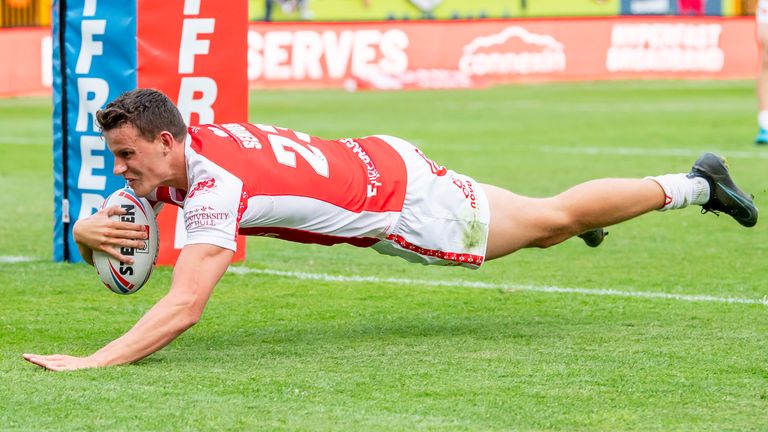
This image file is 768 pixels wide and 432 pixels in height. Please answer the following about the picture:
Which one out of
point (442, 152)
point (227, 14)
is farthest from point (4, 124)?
point (227, 14)

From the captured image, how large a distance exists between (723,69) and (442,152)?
16296 millimetres

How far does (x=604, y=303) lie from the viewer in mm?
6840

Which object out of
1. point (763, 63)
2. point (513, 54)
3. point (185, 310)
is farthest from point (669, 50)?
point (185, 310)

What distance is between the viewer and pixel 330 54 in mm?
26969

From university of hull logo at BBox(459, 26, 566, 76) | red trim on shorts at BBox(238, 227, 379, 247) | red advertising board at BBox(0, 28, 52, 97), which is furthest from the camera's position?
university of hull logo at BBox(459, 26, 566, 76)

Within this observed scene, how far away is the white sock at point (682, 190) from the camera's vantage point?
641 centimetres

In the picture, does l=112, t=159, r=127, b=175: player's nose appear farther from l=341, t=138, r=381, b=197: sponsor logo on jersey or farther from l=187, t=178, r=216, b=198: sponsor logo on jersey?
l=341, t=138, r=381, b=197: sponsor logo on jersey

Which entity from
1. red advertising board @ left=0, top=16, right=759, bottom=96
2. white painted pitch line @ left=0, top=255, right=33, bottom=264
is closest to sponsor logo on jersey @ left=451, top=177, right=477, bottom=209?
white painted pitch line @ left=0, top=255, right=33, bottom=264

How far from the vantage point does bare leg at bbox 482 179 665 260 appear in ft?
20.3

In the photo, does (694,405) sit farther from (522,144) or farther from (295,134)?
(522,144)

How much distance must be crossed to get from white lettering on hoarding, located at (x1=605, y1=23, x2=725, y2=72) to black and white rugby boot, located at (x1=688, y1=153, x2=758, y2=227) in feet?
75.0

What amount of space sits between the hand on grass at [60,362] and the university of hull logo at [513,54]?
22.9 meters

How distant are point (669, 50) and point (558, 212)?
2428 centimetres

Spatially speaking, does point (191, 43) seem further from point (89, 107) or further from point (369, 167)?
point (369, 167)
